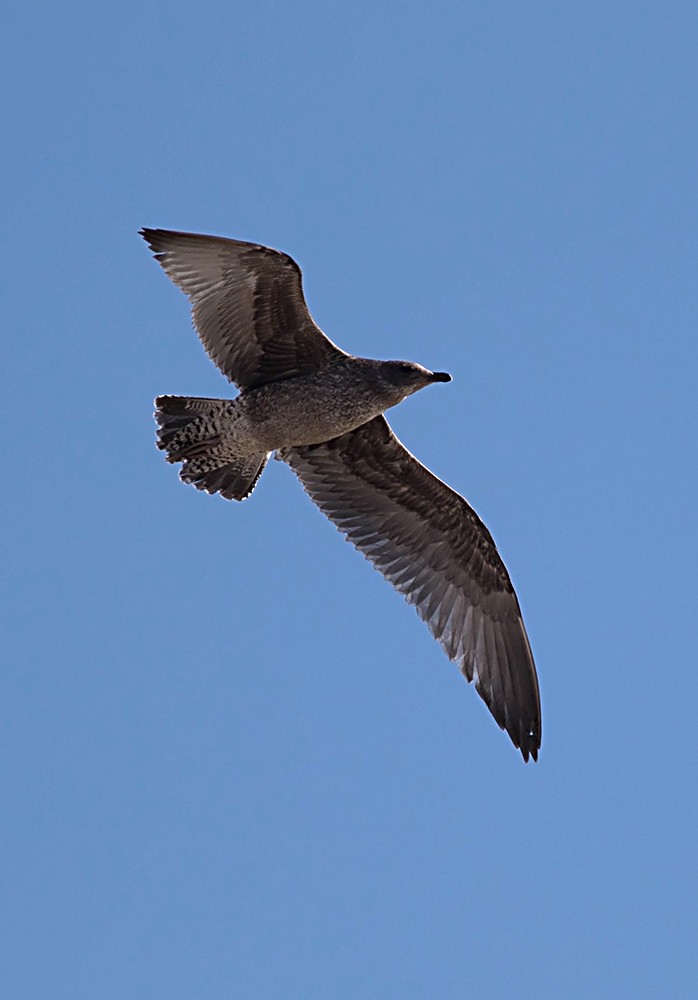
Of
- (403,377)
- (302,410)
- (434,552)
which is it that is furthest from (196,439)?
(434,552)

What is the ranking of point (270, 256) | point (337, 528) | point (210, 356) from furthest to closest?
point (337, 528) < point (210, 356) < point (270, 256)

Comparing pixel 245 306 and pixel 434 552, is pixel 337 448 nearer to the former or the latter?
pixel 434 552

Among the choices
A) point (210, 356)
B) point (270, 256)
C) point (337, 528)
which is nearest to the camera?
point (270, 256)

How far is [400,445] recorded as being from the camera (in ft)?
44.3

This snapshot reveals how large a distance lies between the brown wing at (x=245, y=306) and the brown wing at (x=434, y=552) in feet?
3.37

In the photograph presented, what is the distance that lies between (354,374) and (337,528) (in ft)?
5.58

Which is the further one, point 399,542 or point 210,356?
point 399,542

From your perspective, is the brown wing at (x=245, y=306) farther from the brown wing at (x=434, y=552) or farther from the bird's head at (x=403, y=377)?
the brown wing at (x=434, y=552)

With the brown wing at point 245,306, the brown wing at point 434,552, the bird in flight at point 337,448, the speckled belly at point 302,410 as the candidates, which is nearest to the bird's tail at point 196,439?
the bird in flight at point 337,448

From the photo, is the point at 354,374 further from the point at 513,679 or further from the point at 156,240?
the point at 513,679

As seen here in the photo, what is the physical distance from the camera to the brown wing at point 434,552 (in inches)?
529

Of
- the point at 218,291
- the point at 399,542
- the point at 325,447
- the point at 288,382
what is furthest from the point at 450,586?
the point at 218,291

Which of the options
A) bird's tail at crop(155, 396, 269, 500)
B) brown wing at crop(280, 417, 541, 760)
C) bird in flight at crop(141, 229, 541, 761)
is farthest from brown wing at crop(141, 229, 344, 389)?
brown wing at crop(280, 417, 541, 760)

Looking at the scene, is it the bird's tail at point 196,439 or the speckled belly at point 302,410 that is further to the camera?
the bird's tail at point 196,439
